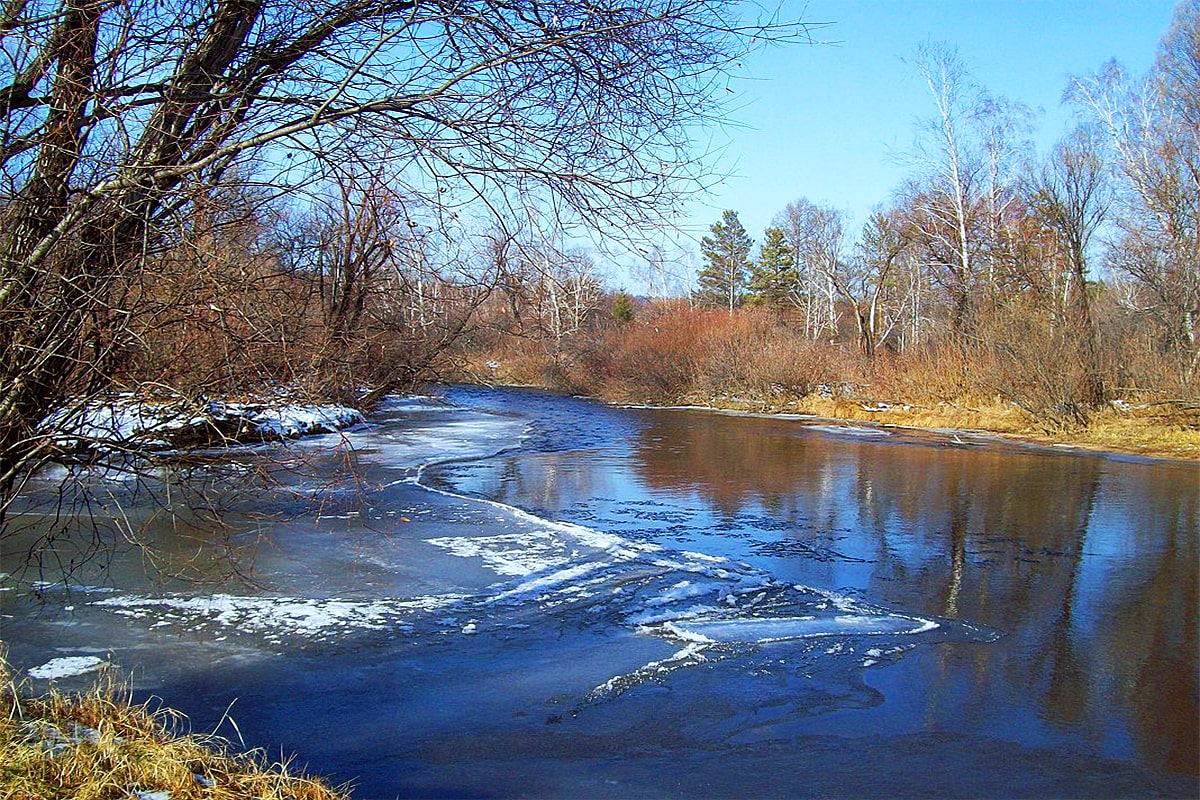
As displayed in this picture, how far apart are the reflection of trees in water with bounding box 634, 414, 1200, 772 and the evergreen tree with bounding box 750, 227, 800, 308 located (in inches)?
1906

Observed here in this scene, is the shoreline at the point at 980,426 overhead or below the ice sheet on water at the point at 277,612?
overhead

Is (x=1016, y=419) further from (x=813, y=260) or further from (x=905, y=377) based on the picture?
(x=813, y=260)

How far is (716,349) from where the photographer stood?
136 ft

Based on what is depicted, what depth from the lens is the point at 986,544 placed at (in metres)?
11.6

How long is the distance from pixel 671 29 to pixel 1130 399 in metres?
26.8

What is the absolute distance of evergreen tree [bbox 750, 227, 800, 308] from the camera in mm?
69812

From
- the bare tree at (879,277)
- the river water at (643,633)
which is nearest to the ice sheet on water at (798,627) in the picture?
the river water at (643,633)

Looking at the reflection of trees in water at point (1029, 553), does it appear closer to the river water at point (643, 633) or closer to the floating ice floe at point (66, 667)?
the river water at point (643, 633)

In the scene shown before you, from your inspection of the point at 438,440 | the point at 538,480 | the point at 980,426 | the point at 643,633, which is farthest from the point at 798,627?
the point at 980,426

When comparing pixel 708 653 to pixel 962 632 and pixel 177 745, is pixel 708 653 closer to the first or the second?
pixel 962 632

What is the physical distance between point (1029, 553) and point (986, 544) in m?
0.60

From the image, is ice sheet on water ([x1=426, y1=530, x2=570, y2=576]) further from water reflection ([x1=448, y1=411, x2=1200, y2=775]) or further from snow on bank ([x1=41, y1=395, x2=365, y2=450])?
snow on bank ([x1=41, y1=395, x2=365, y2=450])

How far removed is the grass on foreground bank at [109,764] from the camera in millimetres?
3631

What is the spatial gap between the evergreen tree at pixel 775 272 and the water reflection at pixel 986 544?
4790cm
